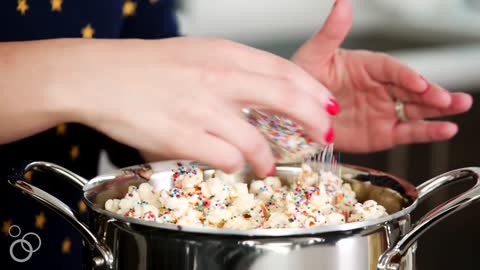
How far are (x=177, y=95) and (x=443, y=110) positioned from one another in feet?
1.55

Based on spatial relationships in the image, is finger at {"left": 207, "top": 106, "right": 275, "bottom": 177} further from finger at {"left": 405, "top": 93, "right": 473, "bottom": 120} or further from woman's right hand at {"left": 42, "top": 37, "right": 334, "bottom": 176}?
finger at {"left": 405, "top": 93, "right": 473, "bottom": 120}

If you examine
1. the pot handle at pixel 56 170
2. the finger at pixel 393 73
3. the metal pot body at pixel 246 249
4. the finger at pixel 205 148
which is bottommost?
the metal pot body at pixel 246 249

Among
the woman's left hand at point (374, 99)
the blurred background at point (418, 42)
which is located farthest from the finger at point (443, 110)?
the blurred background at point (418, 42)

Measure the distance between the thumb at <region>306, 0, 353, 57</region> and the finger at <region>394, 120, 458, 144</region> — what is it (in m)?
0.14

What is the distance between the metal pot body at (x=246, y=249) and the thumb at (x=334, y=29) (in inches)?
13.7

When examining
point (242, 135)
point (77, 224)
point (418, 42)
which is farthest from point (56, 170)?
point (418, 42)

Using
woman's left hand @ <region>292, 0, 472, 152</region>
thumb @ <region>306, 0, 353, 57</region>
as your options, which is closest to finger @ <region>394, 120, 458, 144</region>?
woman's left hand @ <region>292, 0, 472, 152</region>

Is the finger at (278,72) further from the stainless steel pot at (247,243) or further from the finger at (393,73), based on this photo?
the finger at (393,73)

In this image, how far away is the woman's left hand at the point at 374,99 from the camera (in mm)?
1032

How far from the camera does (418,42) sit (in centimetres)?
256

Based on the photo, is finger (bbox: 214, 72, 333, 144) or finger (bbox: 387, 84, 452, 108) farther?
finger (bbox: 387, 84, 452, 108)

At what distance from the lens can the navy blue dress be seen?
1.03 metres

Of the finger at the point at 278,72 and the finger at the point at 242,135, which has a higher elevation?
the finger at the point at 278,72

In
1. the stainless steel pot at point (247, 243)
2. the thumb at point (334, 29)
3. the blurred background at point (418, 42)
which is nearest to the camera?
the stainless steel pot at point (247, 243)
